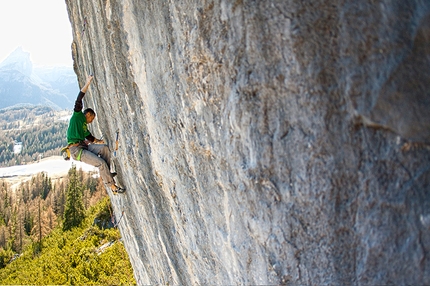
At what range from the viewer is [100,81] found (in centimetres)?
548

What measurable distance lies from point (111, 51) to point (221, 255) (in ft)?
10.7

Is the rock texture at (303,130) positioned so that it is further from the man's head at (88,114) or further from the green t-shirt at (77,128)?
the man's head at (88,114)

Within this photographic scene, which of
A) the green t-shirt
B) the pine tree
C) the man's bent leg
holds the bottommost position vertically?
the pine tree

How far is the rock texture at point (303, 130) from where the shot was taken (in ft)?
7.30

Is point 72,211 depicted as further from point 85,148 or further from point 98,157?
point 98,157

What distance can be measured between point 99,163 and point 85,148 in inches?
16.9

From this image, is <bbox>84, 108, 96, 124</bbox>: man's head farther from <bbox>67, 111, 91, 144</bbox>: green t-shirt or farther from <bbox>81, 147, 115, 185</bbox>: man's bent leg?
<bbox>81, 147, 115, 185</bbox>: man's bent leg

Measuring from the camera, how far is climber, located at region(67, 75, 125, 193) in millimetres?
5730

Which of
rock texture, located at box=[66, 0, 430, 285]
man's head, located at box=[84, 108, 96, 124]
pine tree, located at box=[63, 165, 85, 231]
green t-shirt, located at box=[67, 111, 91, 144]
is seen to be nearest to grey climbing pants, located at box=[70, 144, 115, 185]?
green t-shirt, located at box=[67, 111, 91, 144]

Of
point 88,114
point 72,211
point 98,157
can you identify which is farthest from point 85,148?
point 72,211

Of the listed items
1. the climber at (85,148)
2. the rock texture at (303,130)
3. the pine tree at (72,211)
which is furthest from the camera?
the pine tree at (72,211)

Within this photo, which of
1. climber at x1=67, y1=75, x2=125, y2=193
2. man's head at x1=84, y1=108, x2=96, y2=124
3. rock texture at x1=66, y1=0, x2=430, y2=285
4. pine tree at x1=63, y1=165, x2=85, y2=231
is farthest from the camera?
pine tree at x1=63, y1=165, x2=85, y2=231

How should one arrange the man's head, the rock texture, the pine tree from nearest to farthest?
1. the rock texture
2. the man's head
3. the pine tree

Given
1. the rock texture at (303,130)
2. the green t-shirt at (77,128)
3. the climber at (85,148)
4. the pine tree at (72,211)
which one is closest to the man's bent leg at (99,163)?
the climber at (85,148)
